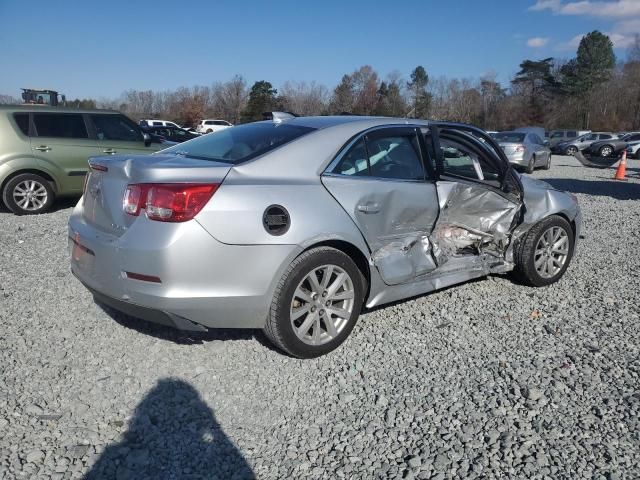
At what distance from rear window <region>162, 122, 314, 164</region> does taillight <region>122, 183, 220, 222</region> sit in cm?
44

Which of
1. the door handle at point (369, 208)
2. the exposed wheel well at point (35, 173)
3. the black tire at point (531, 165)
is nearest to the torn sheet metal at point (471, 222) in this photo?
the door handle at point (369, 208)

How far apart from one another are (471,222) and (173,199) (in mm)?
2714

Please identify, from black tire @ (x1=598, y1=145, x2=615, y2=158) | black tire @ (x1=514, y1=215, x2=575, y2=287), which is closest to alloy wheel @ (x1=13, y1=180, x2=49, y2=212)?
black tire @ (x1=514, y1=215, x2=575, y2=287)

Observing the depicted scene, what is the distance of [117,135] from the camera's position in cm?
918

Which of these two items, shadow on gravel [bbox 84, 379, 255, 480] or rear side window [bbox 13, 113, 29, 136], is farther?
rear side window [bbox 13, 113, 29, 136]

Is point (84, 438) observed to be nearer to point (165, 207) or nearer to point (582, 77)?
point (165, 207)

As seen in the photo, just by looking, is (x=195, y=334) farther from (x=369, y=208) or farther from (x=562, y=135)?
(x=562, y=135)

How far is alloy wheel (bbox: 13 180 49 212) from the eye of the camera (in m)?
8.20

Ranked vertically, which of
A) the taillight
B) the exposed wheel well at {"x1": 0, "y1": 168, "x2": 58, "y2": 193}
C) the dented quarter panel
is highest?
the taillight

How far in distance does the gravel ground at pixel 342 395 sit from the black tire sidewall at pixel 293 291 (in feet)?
0.30

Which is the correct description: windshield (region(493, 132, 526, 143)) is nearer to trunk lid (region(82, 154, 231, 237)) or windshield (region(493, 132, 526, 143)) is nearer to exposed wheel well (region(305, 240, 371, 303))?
exposed wheel well (region(305, 240, 371, 303))

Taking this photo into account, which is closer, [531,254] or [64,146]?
[531,254]

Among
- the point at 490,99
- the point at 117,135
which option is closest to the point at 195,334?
the point at 117,135

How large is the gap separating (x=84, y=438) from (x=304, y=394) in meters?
1.17
